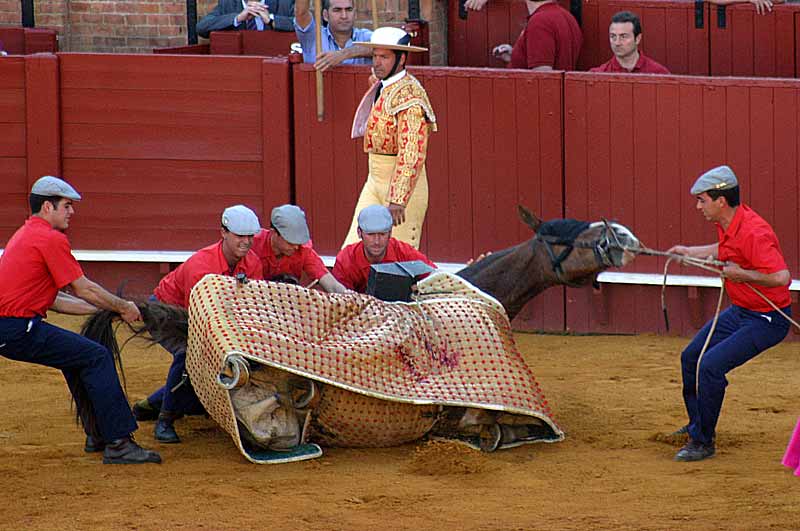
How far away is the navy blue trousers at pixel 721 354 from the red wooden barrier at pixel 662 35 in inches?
193

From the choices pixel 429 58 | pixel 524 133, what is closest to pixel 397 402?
pixel 524 133

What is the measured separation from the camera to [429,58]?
12086 mm

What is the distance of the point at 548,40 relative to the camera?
1097 centimetres

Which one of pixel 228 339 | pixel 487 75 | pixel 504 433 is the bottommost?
pixel 504 433

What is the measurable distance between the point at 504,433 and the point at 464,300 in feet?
2.07

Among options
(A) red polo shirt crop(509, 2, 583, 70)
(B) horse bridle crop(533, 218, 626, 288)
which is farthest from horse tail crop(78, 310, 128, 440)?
(A) red polo shirt crop(509, 2, 583, 70)

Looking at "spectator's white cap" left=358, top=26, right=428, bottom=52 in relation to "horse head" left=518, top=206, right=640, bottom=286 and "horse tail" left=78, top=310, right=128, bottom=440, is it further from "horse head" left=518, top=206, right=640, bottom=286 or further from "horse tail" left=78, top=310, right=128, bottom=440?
"horse tail" left=78, top=310, right=128, bottom=440

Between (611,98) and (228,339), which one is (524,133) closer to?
(611,98)

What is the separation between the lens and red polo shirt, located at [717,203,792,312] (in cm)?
701

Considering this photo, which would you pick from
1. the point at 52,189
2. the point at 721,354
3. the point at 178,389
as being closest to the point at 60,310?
the point at 52,189

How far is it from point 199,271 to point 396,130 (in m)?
1.80

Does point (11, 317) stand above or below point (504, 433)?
above

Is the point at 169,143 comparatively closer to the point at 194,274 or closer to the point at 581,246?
the point at 194,274

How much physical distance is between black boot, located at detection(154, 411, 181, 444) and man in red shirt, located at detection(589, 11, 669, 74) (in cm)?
415
